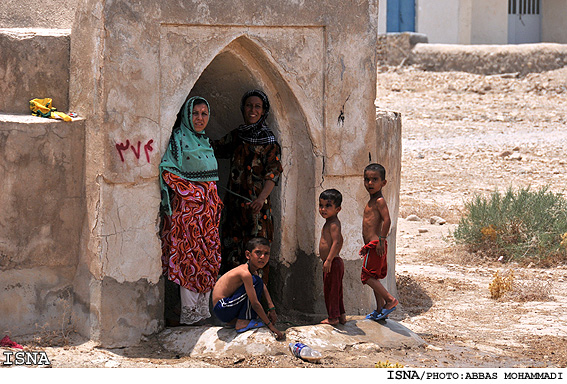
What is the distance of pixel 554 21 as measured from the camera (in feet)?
76.9

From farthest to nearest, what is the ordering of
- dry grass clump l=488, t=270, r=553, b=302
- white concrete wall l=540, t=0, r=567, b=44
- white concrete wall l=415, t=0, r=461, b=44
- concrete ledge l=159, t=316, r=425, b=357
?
1. white concrete wall l=540, t=0, r=567, b=44
2. white concrete wall l=415, t=0, r=461, b=44
3. dry grass clump l=488, t=270, r=553, b=302
4. concrete ledge l=159, t=316, r=425, b=357

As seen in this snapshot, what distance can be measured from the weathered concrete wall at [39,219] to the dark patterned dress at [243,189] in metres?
1.15

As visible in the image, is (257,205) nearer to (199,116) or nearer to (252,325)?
(199,116)

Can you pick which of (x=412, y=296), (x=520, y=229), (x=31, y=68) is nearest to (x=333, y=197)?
(x=31, y=68)

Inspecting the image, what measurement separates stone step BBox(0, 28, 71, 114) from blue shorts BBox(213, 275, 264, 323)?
1.74 metres

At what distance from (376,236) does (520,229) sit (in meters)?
4.26

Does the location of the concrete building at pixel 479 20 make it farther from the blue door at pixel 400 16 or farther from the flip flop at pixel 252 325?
the flip flop at pixel 252 325

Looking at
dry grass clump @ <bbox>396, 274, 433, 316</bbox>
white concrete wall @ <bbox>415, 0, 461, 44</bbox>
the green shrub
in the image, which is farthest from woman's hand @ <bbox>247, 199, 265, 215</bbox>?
white concrete wall @ <bbox>415, 0, 461, 44</bbox>

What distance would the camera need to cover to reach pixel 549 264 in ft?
28.5

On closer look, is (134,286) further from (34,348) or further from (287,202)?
(287,202)

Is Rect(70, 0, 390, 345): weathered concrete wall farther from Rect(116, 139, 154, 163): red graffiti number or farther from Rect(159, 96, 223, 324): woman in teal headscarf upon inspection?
Rect(159, 96, 223, 324): woman in teal headscarf

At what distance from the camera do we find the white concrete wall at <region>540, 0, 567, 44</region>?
23.2 metres

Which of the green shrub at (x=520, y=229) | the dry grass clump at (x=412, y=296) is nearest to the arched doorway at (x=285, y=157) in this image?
the dry grass clump at (x=412, y=296)

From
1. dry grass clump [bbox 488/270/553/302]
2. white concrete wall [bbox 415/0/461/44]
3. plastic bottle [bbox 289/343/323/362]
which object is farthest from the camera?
white concrete wall [bbox 415/0/461/44]
